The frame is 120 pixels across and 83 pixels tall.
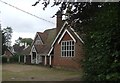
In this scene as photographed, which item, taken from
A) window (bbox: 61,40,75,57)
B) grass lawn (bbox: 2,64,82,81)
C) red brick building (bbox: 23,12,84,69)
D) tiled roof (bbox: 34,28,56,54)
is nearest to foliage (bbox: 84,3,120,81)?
grass lawn (bbox: 2,64,82,81)

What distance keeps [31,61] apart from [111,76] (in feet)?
168

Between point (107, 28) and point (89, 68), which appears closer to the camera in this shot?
point (107, 28)

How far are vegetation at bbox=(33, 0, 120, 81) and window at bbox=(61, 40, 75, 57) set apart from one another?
86.0ft

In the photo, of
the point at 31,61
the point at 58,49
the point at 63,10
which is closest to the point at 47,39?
the point at 31,61

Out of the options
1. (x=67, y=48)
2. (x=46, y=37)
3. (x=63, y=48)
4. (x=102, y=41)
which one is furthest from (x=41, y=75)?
(x=46, y=37)

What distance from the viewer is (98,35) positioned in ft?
24.5

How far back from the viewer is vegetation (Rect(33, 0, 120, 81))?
7016mm

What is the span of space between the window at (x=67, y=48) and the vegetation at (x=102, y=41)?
26218 mm

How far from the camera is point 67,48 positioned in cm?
3653

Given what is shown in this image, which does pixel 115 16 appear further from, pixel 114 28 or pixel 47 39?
pixel 47 39

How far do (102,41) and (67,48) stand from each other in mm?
29228

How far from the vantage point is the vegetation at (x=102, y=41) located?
23.0ft

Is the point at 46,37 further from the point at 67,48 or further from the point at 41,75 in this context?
the point at 41,75

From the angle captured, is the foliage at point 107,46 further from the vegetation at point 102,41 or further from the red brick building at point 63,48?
the red brick building at point 63,48
